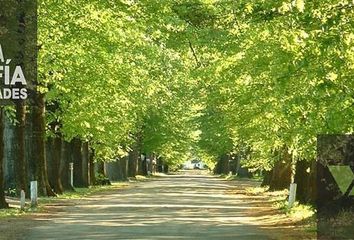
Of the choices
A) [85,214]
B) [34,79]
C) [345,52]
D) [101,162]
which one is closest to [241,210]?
[85,214]

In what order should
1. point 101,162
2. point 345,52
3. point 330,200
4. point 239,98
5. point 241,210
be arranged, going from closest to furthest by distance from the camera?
point 345,52 < point 330,200 < point 239,98 < point 241,210 < point 101,162

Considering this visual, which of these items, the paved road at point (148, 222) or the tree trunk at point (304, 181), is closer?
the paved road at point (148, 222)

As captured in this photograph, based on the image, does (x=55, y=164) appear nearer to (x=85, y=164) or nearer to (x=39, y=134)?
(x=39, y=134)

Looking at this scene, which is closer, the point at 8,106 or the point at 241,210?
the point at 8,106

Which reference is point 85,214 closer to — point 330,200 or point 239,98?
point 239,98

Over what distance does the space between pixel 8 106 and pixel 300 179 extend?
1191 centimetres

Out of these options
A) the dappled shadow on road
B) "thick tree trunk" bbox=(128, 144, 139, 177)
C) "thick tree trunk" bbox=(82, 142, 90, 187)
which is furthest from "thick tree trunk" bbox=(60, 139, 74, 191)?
"thick tree trunk" bbox=(128, 144, 139, 177)

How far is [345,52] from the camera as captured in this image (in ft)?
47.0

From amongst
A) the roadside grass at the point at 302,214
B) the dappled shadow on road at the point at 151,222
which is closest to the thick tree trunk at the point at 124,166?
the dappled shadow on road at the point at 151,222

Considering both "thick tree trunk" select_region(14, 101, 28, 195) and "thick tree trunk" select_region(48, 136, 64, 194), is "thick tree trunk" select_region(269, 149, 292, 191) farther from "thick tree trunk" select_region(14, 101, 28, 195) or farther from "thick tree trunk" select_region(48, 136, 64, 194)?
"thick tree trunk" select_region(14, 101, 28, 195)

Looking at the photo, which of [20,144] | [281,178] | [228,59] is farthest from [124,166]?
[228,59]

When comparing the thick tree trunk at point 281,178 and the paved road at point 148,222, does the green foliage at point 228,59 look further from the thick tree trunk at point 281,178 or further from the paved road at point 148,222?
the paved road at point 148,222

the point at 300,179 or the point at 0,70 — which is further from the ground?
the point at 0,70

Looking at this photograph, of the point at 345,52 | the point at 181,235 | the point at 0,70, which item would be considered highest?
the point at 0,70
